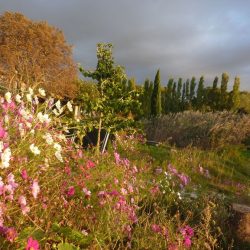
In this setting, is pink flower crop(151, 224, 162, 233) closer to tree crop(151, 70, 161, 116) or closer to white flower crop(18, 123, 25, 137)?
white flower crop(18, 123, 25, 137)

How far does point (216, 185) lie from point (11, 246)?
6659mm

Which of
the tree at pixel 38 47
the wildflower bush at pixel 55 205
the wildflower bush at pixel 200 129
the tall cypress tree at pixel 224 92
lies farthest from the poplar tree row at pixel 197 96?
the wildflower bush at pixel 55 205

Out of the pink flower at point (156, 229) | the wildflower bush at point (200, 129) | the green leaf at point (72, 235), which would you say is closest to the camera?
the green leaf at point (72, 235)

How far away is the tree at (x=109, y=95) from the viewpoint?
9.64 meters

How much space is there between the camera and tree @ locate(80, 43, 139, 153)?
31.6 feet

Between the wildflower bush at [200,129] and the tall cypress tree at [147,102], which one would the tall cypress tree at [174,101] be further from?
the wildflower bush at [200,129]

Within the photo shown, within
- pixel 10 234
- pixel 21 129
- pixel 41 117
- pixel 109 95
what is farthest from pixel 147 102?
pixel 10 234

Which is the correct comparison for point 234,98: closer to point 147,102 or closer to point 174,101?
point 174,101

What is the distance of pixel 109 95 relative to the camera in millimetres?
9906

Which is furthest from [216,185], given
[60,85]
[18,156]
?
[60,85]

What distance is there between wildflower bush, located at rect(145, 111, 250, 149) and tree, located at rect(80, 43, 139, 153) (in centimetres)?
287

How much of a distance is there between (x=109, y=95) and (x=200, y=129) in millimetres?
5140

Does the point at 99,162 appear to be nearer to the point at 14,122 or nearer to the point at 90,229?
the point at 14,122

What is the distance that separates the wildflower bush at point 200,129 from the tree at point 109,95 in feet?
9.43
